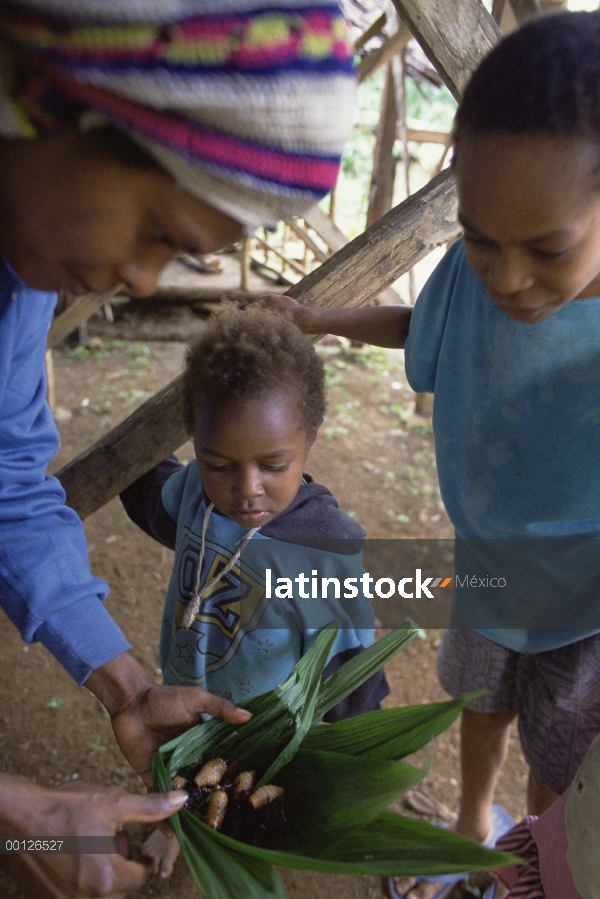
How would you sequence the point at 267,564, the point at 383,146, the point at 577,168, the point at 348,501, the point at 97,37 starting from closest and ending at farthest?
the point at 97,37
the point at 577,168
the point at 267,564
the point at 348,501
the point at 383,146

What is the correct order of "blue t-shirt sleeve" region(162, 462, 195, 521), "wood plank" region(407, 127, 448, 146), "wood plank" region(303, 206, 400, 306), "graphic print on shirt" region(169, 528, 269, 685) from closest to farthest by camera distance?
1. "graphic print on shirt" region(169, 528, 269, 685)
2. "blue t-shirt sleeve" region(162, 462, 195, 521)
3. "wood plank" region(303, 206, 400, 306)
4. "wood plank" region(407, 127, 448, 146)

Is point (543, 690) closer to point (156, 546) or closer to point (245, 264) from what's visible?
point (156, 546)

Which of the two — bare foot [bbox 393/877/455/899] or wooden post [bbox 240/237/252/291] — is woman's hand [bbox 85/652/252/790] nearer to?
bare foot [bbox 393/877/455/899]

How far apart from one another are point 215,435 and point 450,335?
0.72 m

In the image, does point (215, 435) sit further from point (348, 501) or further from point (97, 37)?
point (348, 501)

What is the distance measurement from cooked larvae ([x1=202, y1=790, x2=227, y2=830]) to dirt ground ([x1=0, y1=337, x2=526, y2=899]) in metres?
1.20

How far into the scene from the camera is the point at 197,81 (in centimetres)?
78

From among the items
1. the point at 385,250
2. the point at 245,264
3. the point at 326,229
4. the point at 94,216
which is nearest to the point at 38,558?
the point at 94,216

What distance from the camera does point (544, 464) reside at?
1.75 m

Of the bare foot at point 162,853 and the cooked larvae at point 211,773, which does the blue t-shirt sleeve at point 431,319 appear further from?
the bare foot at point 162,853

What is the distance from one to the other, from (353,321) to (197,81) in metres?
1.29

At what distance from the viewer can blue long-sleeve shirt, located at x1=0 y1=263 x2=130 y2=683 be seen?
5.17 feet

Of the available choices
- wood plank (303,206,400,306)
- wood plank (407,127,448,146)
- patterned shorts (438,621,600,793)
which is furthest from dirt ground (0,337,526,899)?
wood plank (407,127,448,146)

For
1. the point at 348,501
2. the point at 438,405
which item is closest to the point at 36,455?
the point at 438,405
